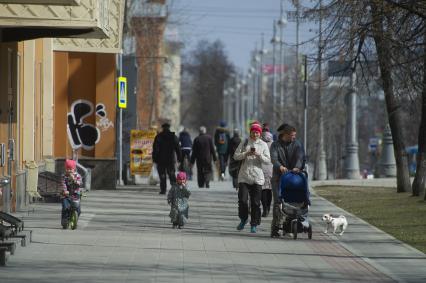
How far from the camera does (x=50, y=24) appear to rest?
61.6 feet

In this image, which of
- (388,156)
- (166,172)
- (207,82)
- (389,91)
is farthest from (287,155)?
(207,82)

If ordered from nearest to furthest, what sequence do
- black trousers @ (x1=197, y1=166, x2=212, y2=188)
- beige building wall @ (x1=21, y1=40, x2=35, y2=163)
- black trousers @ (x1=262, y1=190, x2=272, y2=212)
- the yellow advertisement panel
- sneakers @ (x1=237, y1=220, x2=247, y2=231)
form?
sneakers @ (x1=237, y1=220, x2=247, y2=231) → black trousers @ (x1=262, y1=190, x2=272, y2=212) → beige building wall @ (x1=21, y1=40, x2=35, y2=163) → black trousers @ (x1=197, y1=166, x2=212, y2=188) → the yellow advertisement panel

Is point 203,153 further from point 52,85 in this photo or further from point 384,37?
point 384,37

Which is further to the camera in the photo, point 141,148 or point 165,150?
point 141,148

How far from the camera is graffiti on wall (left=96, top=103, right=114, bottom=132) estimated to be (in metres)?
30.7

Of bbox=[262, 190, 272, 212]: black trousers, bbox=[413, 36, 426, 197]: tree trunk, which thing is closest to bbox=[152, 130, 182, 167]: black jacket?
bbox=[413, 36, 426, 197]: tree trunk

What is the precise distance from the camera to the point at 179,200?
19406mm

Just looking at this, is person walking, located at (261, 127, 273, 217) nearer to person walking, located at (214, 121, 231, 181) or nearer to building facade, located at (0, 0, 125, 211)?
building facade, located at (0, 0, 125, 211)

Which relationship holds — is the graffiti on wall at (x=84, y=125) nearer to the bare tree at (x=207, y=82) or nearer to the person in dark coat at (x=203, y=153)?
the person in dark coat at (x=203, y=153)

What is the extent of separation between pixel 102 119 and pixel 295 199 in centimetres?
1347

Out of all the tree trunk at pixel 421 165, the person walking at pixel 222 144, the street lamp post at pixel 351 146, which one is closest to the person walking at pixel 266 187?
the tree trunk at pixel 421 165

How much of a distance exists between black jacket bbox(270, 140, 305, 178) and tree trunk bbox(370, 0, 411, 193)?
307 cm

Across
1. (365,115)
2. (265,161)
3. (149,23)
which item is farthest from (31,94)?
(365,115)

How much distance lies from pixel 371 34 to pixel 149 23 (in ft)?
105
